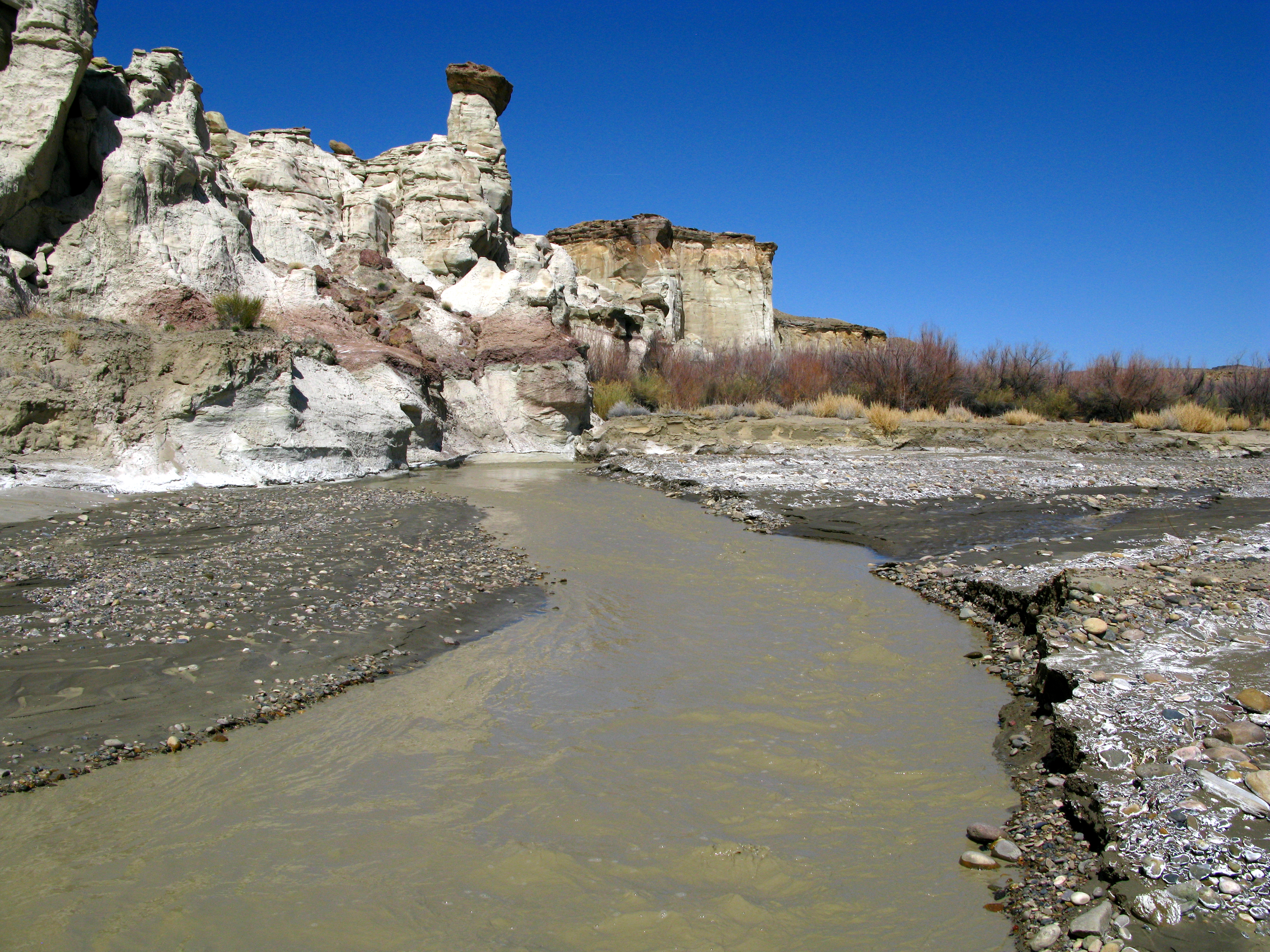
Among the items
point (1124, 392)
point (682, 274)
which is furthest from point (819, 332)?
point (1124, 392)

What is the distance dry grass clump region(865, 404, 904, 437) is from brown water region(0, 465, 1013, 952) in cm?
1186

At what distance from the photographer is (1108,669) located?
4.10 meters

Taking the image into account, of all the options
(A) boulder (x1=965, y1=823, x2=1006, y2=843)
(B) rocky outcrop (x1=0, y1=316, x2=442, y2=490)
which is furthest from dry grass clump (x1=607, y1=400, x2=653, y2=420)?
(A) boulder (x1=965, y1=823, x2=1006, y2=843)

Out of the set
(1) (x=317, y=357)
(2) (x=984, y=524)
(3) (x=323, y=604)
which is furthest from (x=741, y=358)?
(3) (x=323, y=604)

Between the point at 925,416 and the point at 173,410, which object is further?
the point at 925,416

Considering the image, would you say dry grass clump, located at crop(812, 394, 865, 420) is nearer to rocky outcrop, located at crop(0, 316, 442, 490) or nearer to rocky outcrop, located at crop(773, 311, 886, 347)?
rocky outcrop, located at crop(0, 316, 442, 490)

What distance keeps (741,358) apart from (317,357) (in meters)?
13.6

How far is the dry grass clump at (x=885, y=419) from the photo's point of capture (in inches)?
656

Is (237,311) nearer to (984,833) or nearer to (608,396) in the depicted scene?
(608,396)

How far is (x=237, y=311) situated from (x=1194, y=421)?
19.8 metres

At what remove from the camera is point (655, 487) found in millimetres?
13430

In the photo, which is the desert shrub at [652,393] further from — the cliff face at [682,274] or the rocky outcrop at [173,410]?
the rocky outcrop at [173,410]

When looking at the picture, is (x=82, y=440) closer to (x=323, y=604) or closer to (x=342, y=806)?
(x=323, y=604)

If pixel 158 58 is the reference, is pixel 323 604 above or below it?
below
